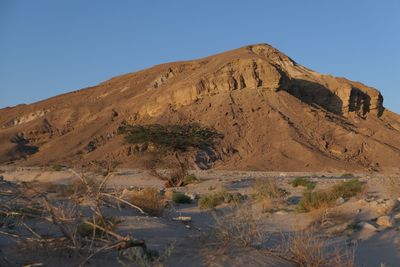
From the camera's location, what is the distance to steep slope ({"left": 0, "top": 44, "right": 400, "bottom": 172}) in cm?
6012

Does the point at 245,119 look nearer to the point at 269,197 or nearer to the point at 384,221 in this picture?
the point at 269,197

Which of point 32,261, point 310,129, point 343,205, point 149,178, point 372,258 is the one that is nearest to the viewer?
point 32,261

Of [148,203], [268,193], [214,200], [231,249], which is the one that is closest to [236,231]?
[231,249]

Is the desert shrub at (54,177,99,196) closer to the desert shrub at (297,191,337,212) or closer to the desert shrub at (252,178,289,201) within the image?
the desert shrub at (297,191,337,212)

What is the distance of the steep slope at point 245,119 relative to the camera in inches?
2367

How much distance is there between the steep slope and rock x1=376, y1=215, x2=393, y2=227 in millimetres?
42063

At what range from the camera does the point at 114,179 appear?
1312 inches

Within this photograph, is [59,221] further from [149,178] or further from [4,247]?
[149,178]

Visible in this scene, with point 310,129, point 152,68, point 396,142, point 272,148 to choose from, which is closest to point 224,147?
point 272,148

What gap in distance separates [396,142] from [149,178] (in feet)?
151

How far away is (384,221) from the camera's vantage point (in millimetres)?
12250

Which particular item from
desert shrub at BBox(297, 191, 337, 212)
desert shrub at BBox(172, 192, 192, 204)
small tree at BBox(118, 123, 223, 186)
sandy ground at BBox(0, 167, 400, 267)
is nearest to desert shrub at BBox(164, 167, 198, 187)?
small tree at BBox(118, 123, 223, 186)

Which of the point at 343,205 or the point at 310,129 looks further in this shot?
the point at 310,129

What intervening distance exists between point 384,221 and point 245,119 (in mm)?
54642
